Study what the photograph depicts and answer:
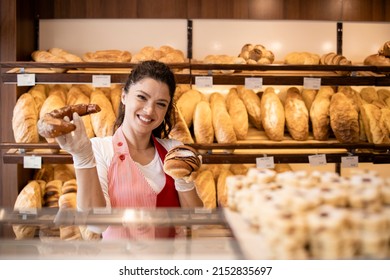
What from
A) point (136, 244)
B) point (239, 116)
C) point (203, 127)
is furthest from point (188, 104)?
point (136, 244)

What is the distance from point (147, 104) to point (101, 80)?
96 cm

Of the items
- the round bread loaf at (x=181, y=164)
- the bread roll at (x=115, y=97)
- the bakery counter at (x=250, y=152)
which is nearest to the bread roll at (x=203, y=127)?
the bakery counter at (x=250, y=152)

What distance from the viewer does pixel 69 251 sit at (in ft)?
4.61

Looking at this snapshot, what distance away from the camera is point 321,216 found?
1238 mm

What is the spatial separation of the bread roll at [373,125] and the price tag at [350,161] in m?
0.28

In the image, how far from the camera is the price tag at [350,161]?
2857 millimetres

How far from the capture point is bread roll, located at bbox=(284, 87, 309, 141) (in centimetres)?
318

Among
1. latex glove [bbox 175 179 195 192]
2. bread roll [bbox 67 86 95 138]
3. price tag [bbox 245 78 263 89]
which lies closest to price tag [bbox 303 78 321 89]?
price tag [bbox 245 78 263 89]

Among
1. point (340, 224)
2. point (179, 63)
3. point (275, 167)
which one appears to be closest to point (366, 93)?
point (275, 167)

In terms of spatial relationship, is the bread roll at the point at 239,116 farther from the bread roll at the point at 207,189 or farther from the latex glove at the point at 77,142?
the latex glove at the point at 77,142

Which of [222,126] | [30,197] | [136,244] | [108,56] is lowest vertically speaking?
[30,197]

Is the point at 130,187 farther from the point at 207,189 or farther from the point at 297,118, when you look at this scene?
the point at 297,118

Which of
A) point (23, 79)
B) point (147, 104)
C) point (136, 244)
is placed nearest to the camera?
point (136, 244)
